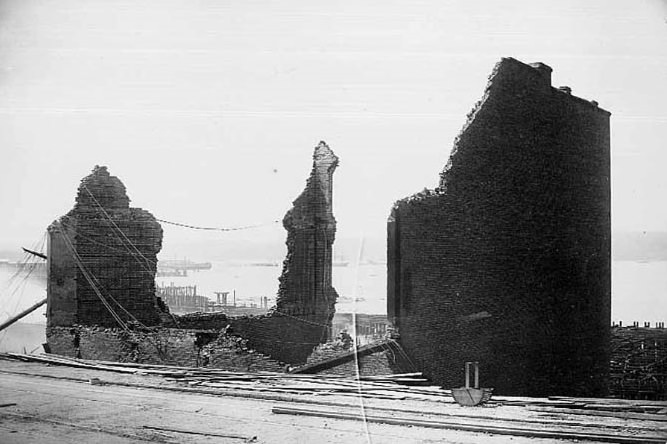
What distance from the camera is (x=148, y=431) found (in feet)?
23.4

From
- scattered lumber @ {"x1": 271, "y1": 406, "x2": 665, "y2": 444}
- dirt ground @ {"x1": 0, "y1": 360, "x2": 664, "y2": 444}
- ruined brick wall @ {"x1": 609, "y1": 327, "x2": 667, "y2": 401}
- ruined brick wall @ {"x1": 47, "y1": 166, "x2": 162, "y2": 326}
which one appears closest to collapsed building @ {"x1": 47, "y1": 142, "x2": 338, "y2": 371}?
ruined brick wall @ {"x1": 47, "y1": 166, "x2": 162, "y2": 326}

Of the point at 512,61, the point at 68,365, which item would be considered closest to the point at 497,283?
the point at 512,61

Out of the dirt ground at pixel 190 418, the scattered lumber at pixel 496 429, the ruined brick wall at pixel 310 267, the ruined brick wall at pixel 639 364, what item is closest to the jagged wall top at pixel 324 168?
the ruined brick wall at pixel 310 267

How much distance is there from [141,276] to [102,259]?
3.59 ft

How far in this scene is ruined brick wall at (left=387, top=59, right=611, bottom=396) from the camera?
1244 cm

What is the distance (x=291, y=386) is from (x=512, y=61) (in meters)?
7.56

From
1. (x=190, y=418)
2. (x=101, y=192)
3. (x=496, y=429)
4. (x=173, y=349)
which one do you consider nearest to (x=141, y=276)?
(x=101, y=192)

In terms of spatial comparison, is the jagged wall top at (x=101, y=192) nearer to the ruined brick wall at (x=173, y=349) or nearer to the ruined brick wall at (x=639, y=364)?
the ruined brick wall at (x=173, y=349)

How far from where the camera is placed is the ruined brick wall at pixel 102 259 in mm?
17753

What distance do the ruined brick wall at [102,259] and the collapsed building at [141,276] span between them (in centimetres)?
2

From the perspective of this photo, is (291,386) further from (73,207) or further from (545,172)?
(73,207)

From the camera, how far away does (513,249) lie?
1348 centimetres

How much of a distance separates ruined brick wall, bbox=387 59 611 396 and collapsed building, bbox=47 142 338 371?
595 cm

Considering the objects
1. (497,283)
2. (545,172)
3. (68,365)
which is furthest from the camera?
(545,172)
